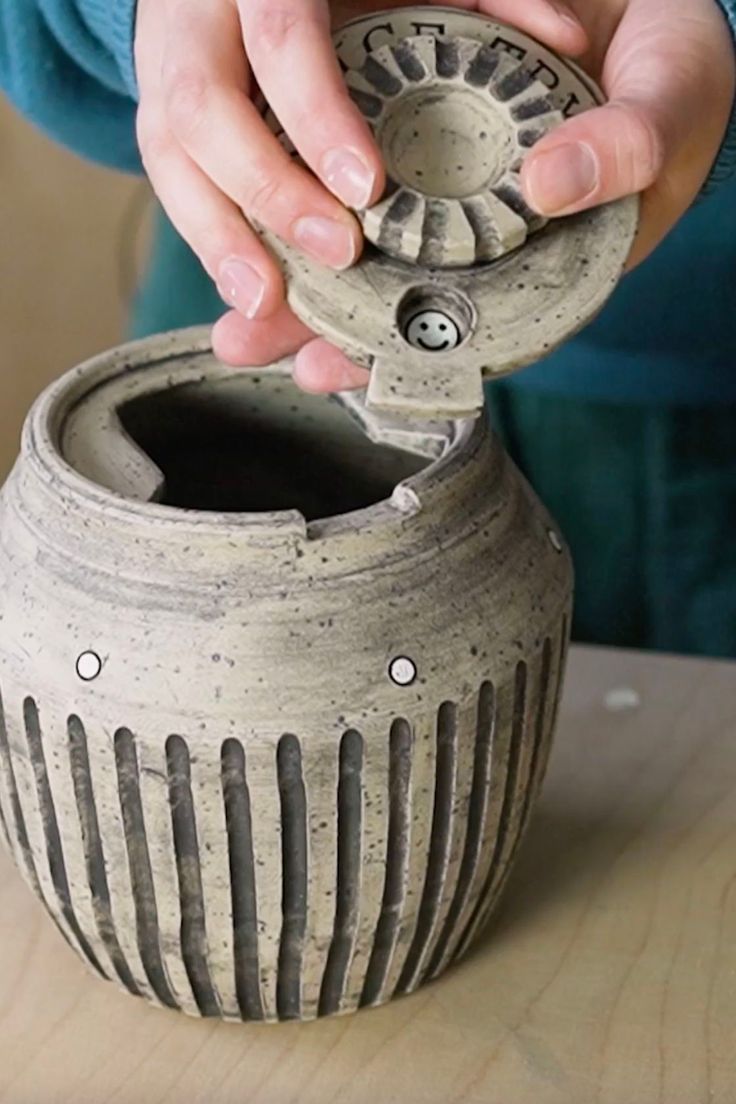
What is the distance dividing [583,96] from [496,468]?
131 millimetres

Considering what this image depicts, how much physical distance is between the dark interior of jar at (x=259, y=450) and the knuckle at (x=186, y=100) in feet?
0.41

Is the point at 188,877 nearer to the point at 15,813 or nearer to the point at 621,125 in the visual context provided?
the point at 15,813

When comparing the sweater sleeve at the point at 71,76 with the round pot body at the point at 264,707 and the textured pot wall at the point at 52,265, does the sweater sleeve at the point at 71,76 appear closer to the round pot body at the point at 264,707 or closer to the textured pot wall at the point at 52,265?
the round pot body at the point at 264,707

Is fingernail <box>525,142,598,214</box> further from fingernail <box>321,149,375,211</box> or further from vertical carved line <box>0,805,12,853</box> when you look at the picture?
vertical carved line <box>0,805,12,853</box>

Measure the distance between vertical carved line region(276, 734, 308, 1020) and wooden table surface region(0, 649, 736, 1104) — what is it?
27mm

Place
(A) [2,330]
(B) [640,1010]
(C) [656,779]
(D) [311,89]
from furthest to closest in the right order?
(A) [2,330] → (C) [656,779] → (B) [640,1010] → (D) [311,89]

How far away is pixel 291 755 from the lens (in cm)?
57

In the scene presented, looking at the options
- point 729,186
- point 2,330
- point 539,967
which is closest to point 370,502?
point 539,967

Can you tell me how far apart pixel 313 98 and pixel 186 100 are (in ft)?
0.17

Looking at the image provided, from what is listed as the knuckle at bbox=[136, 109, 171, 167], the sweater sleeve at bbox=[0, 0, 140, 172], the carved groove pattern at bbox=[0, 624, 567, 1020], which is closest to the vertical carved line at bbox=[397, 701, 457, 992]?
the carved groove pattern at bbox=[0, 624, 567, 1020]

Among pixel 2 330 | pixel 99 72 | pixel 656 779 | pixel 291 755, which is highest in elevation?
pixel 99 72

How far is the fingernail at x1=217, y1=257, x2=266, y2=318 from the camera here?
558 millimetres

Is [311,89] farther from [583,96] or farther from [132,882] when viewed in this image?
[132,882]

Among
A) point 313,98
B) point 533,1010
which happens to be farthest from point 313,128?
point 533,1010
